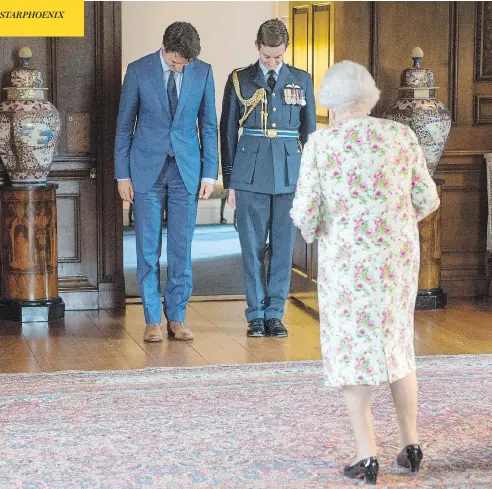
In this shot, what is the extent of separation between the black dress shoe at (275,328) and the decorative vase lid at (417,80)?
1.54 m

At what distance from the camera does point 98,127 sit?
620 cm

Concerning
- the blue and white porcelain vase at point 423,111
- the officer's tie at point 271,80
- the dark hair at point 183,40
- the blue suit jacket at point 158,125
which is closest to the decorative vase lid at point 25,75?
the blue suit jacket at point 158,125

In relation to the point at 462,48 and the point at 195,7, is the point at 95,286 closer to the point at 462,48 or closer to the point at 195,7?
the point at 462,48

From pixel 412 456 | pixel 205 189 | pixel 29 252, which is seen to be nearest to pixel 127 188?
pixel 205 189

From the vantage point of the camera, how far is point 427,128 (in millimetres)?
6039

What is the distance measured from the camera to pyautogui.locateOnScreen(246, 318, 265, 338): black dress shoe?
5.52 metres

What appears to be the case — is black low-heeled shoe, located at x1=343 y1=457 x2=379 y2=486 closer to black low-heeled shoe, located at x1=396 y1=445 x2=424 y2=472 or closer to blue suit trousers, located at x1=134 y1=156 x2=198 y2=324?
black low-heeled shoe, located at x1=396 y1=445 x2=424 y2=472

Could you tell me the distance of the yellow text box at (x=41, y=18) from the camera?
5891 millimetres

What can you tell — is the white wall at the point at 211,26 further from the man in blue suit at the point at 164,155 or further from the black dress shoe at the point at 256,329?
the black dress shoe at the point at 256,329

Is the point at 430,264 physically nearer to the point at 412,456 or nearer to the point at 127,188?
the point at 127,188

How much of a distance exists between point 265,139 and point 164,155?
0.50 m

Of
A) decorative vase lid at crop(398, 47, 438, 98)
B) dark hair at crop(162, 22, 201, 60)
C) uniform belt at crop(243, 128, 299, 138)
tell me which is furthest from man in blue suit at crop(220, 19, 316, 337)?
decorative vase lid at crop(398, 47, 438, 98)

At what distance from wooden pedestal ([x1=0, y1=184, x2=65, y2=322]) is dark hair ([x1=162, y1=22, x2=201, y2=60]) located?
1.21 metres

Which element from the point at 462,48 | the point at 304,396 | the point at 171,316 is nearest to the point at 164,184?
the point at 171,316
